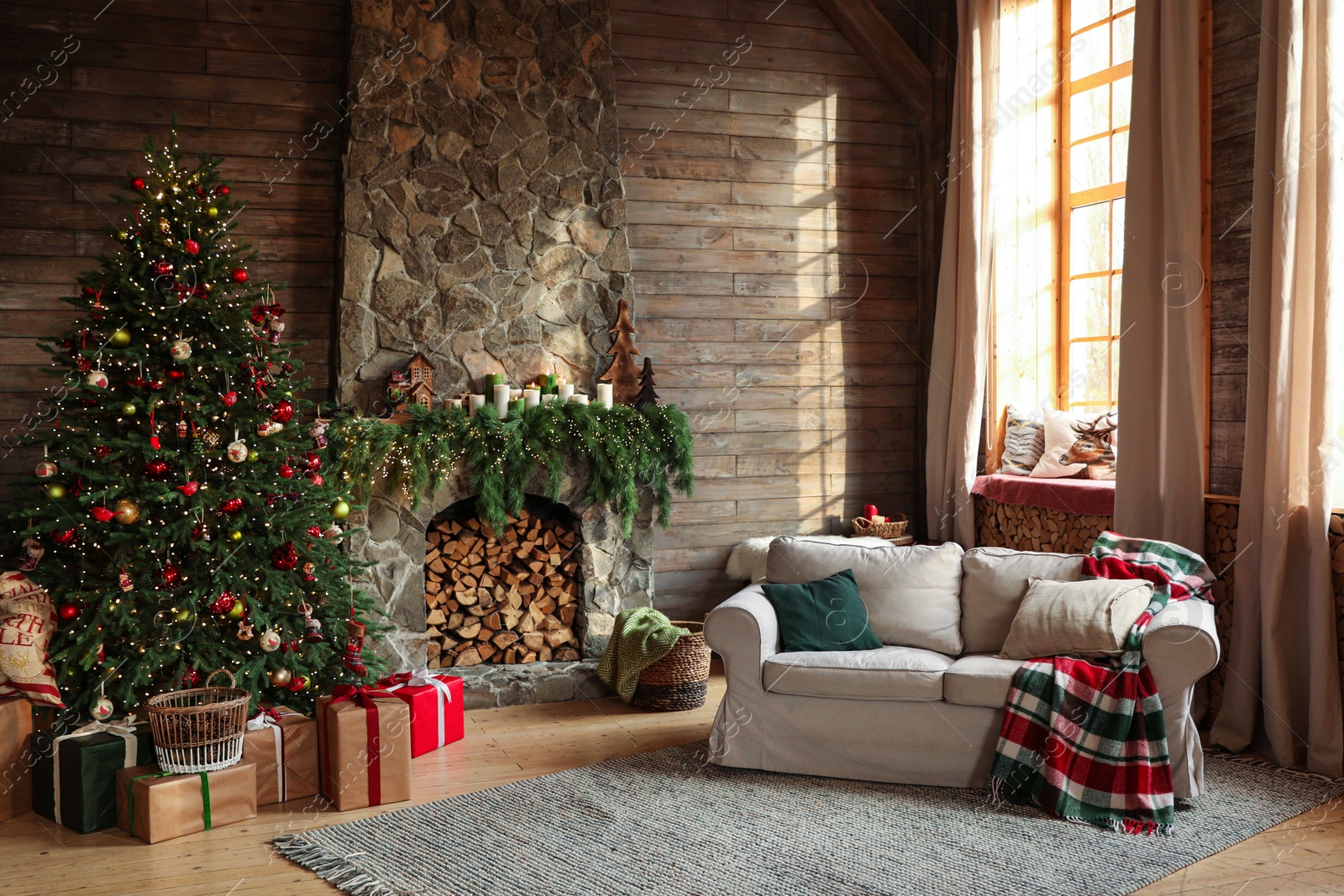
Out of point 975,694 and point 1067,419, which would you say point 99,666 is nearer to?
point 975,694

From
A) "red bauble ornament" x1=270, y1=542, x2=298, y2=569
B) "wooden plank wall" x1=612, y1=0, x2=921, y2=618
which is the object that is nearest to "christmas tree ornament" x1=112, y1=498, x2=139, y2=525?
"red bauble ornament" x1=270, y1=542, x2=298, y2=569

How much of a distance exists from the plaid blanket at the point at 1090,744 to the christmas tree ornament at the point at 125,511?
2863mm

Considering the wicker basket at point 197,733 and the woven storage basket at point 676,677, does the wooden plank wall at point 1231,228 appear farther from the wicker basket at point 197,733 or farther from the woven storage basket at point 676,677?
the wicker basket at point 197,733

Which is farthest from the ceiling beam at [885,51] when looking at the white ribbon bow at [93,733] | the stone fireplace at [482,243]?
the white ribbon bow at [93,733]

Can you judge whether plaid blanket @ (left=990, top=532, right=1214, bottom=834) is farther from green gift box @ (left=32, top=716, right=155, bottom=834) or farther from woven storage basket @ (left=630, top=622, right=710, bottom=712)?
green gift box @ (left=32, top=716, right=155, bottom=834)

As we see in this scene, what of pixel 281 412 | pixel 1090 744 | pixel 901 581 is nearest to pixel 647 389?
pixel 901 581

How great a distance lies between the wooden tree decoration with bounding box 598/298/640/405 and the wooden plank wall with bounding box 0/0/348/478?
1309 mm

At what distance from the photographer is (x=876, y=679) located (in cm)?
338

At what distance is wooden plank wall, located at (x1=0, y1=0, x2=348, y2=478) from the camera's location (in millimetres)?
4324

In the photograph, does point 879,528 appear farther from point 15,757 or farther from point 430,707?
point 15,757

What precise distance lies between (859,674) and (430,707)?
1.62m

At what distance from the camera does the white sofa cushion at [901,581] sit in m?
3.74

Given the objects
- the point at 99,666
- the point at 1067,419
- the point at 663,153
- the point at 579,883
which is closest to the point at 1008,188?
the point at 1067,419

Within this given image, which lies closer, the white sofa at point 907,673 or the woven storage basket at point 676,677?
the white sofa at point 907,673
